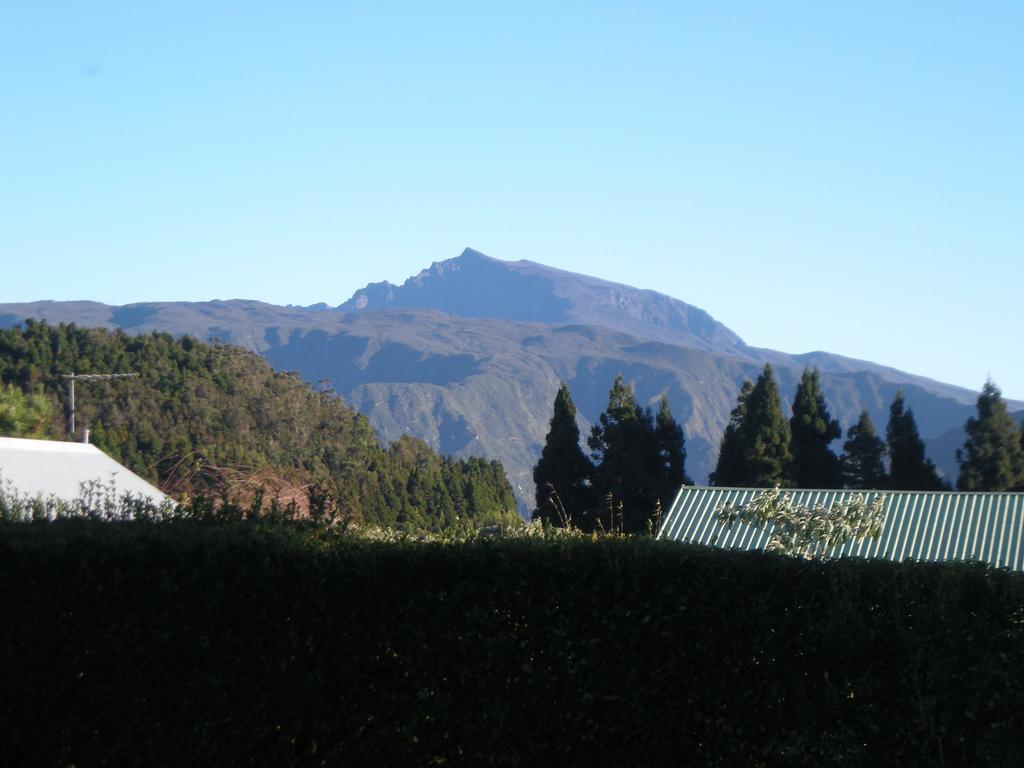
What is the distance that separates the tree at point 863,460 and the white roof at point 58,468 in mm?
29946

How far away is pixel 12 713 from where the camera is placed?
18.6 feet

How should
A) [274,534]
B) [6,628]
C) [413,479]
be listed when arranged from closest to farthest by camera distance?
[6,628] → [274,534] → [413,479]

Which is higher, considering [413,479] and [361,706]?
[361,706]

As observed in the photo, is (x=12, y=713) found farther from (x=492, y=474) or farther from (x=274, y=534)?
(x=492, y=474)

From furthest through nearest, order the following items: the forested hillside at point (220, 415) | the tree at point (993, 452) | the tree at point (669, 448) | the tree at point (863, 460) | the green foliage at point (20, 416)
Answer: the forested hillside at point (220, 415) < the tree at point (669, 448) < the tree at point (863, 460) < the tree at point (993, 452) < the green foliage at point (20, 416)

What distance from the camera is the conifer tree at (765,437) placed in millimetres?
39312

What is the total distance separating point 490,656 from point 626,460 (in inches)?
1362

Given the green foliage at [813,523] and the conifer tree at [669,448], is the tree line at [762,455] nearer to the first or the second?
the conifer tree at [669,448]

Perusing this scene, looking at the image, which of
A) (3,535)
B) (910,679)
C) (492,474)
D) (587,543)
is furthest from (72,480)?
(492,474)

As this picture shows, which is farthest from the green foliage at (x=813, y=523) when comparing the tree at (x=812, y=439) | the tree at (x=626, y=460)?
the tree at (x=812, y=439)

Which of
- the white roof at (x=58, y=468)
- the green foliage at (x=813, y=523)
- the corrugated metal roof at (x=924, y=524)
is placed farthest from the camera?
the corrugated metal roof at (x=924, y=524)

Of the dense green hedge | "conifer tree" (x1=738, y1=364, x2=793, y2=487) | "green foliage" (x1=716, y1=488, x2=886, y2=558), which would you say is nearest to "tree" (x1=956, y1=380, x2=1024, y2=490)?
"conifer tree" (x1=738, y1=364, x2=793, y2=487)

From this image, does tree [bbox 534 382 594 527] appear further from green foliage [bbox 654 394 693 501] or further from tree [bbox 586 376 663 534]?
green foliage [bbox 654 394 693 501]

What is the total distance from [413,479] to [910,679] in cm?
4411
